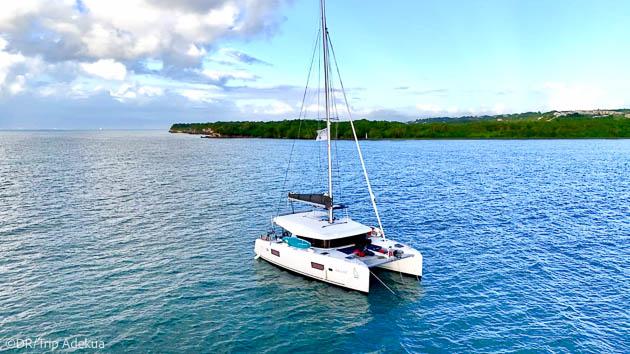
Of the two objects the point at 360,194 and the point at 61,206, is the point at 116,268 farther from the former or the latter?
the point at 360,194

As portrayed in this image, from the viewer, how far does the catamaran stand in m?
22.5

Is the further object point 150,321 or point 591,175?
point 591,175

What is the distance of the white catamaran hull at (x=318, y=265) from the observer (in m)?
21.9

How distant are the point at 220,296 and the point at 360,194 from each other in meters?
34.1

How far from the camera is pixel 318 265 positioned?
76.8 feet

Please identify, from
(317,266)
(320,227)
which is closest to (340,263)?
(317,266)

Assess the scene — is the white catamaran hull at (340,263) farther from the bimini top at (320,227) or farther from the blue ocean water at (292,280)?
the bimini top at (320,227)

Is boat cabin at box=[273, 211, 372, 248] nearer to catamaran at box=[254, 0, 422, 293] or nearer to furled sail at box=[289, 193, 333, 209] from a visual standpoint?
catamaran at box=[254, 0, 422, 293]

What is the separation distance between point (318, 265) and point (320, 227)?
357 cm

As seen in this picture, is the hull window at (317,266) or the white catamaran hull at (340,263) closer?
the white catamaran hull at (340,263)

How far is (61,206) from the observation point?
42094 mm

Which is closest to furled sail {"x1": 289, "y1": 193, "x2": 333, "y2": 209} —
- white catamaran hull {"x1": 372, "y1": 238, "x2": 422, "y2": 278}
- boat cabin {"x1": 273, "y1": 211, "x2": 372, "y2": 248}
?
boat cabin {"x1": 273, "y1": 211, "x2": 372, "y2": 248}

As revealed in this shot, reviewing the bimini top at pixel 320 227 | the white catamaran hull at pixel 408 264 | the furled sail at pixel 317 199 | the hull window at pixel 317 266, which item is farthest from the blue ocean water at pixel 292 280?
the furled sail at pixel 317 199

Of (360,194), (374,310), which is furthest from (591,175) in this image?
(374,310)
